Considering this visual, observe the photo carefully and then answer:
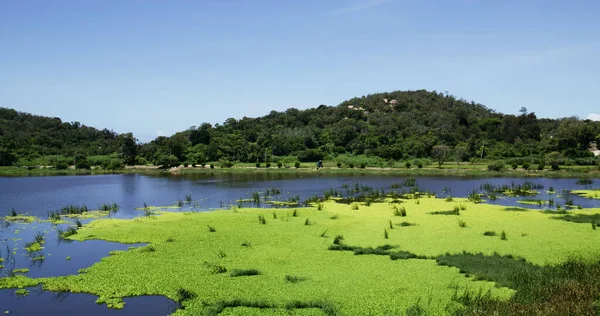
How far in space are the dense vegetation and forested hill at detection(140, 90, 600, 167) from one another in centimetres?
15

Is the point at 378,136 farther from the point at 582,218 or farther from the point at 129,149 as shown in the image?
the point at 582,218

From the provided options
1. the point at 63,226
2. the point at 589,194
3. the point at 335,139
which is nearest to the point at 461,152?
the point at 335,139

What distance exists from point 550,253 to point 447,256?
2908 mm

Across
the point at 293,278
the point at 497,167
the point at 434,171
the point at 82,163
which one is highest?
the point at 82,163

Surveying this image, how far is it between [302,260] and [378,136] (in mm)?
63013

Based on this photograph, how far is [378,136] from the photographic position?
241ft

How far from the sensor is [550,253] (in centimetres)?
1238

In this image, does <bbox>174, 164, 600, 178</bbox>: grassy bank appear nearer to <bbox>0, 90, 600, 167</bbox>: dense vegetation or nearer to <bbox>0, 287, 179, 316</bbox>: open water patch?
<bbox>0, 90, 600, 167</bbox>: dense vegetation

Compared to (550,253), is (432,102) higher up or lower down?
higher up

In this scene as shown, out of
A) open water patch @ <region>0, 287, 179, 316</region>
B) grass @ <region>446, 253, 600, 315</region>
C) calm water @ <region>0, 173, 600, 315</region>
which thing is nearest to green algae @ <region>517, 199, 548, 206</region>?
calm water @ <region>0, 173, 600, 315</region>

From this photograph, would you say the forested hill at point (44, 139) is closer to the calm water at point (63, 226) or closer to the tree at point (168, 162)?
the tree at point (168, 162)

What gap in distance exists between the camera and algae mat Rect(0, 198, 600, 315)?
9117 millimetres

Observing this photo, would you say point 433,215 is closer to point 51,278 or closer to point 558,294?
point 558,294

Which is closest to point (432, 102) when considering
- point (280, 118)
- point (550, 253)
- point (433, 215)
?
point (280, 118)
